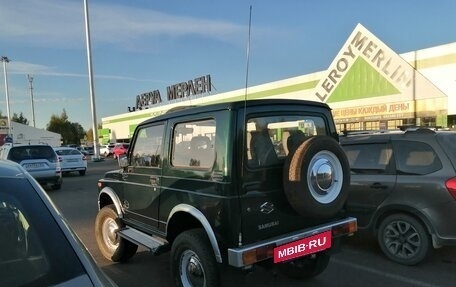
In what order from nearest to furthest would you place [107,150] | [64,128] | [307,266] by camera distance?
[307,266]
[107,150]
[64,128]

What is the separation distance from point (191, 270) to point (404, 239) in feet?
9.79

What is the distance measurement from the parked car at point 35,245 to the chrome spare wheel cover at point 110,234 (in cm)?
410

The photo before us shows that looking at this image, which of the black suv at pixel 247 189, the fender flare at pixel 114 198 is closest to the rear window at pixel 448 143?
the black suv at pixel 247 189

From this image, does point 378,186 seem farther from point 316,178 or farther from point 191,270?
point 191,270

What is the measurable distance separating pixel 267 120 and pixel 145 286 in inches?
97.2

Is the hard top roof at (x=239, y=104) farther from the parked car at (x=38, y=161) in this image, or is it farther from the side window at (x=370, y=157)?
the parked car at (x=38, y=161)

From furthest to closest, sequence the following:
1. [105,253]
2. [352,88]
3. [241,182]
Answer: [352,88] → [105,253] → [241,182]

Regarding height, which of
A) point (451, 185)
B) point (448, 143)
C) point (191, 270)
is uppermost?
point (448, 143)

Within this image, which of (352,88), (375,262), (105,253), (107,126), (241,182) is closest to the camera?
(241,182)

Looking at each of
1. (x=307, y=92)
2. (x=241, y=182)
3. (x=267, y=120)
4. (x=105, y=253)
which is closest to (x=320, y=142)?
(x=267, y=120)

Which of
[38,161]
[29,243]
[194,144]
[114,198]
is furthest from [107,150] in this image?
[29,243]

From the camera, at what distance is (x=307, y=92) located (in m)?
28.0

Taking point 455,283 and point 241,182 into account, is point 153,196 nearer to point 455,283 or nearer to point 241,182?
point 241,182

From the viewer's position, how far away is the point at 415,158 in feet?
19.3
